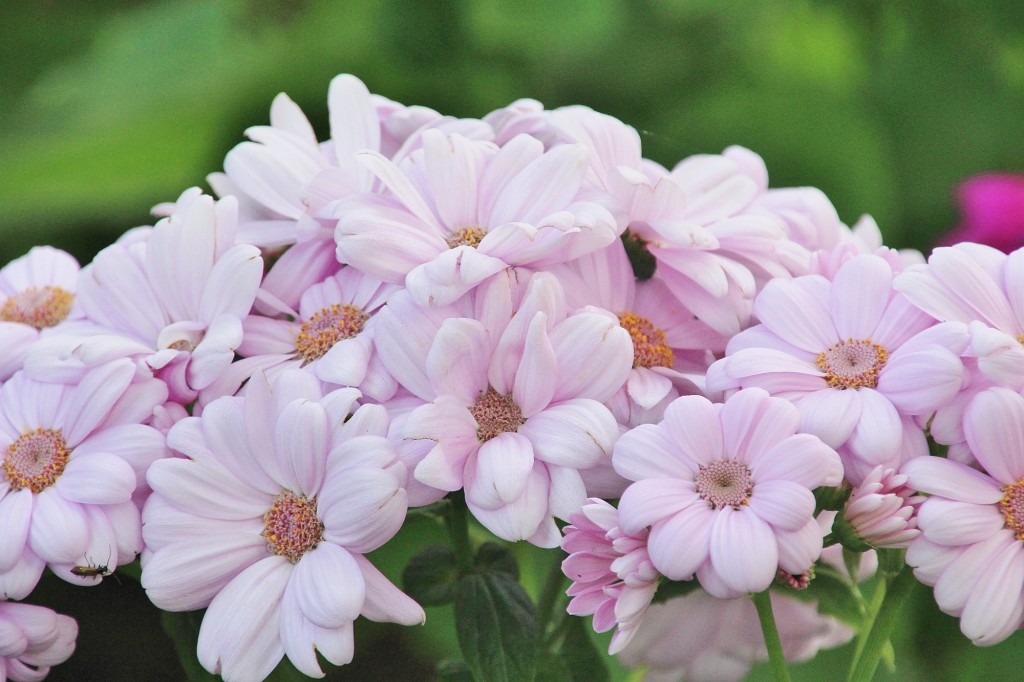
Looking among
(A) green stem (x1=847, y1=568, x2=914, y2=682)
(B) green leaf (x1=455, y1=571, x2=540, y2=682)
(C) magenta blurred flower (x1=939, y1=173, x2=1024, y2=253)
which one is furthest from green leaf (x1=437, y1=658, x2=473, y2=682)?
(C) magenta blurred flower (x1=939, y1=173, x2=1024, y2=253)

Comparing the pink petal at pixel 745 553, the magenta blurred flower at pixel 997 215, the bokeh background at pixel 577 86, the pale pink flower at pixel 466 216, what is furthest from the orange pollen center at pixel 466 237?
the bokeh background at pixel 577 86

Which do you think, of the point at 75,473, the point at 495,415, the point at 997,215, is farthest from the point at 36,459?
the point at 997,215

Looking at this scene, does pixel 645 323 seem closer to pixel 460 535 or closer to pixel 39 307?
pixel 460 535

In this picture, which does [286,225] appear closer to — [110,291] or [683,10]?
[110,291]

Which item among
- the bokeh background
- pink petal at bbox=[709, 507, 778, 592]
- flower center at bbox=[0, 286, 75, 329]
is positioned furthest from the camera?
the bokeh background

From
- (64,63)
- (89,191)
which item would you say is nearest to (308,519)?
(89,191)

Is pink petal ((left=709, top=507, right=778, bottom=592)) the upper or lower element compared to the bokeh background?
upper

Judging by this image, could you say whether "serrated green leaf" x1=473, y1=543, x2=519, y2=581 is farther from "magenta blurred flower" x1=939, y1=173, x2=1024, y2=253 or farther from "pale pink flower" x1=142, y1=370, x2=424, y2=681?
"magenta blurred flower" x1=939, y1=173, x2=1024, y2=253
